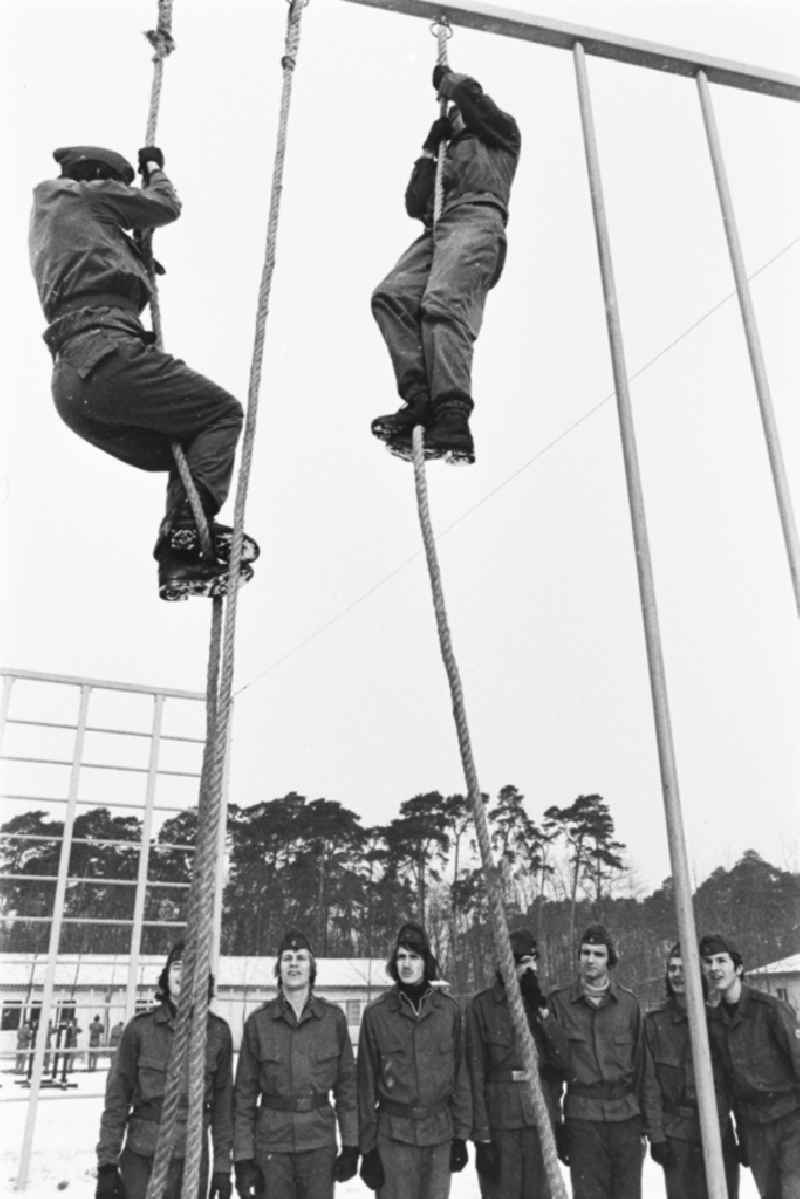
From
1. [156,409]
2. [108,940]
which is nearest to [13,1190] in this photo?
[156,409]

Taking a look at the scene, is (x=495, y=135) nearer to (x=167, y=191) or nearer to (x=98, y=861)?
(x=167, y=191)

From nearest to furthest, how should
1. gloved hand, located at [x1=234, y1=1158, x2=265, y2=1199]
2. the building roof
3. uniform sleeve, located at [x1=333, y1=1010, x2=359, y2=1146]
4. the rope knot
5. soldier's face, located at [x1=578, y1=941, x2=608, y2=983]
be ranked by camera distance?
the rope knot < gloved hand, located at [x1=234, y1=1158, x2=265, y2=1199] < uniform sleeve, located at [x1=333, y1=1010, x2=359, y2=1146] < soldier's face, located at [x1=578, y1=941, x2=608, y2=983] < the building roof

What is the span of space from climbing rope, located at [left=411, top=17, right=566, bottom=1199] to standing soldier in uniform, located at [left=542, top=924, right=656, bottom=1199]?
2.35 m

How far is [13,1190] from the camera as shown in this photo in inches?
281

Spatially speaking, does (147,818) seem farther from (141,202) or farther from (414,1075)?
(141,202)

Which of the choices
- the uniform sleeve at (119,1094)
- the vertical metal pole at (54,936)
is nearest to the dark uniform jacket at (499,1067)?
the uniform sleeve at (119,1094)

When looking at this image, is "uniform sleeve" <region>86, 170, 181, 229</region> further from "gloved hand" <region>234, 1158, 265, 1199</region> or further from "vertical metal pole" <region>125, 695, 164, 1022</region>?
"vertical metal pole" <region>125, 695, 164, 1022</region>

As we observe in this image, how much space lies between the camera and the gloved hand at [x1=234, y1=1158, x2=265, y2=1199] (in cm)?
356

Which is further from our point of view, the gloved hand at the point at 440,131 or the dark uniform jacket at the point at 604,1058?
the dark uniform jacket at the point at 604,1058

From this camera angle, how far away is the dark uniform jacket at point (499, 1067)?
3.83m

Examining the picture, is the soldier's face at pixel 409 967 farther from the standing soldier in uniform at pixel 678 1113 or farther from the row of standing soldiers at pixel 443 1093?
the standing soldier in uniform at pixel 678 1113

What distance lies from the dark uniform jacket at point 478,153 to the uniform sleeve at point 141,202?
0.96m

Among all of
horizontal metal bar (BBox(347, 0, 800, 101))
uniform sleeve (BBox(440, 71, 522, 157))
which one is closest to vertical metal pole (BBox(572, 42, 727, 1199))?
horizontal metal bar (BBox(347, 0, 800, 101))

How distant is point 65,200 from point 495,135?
1.47 metres
